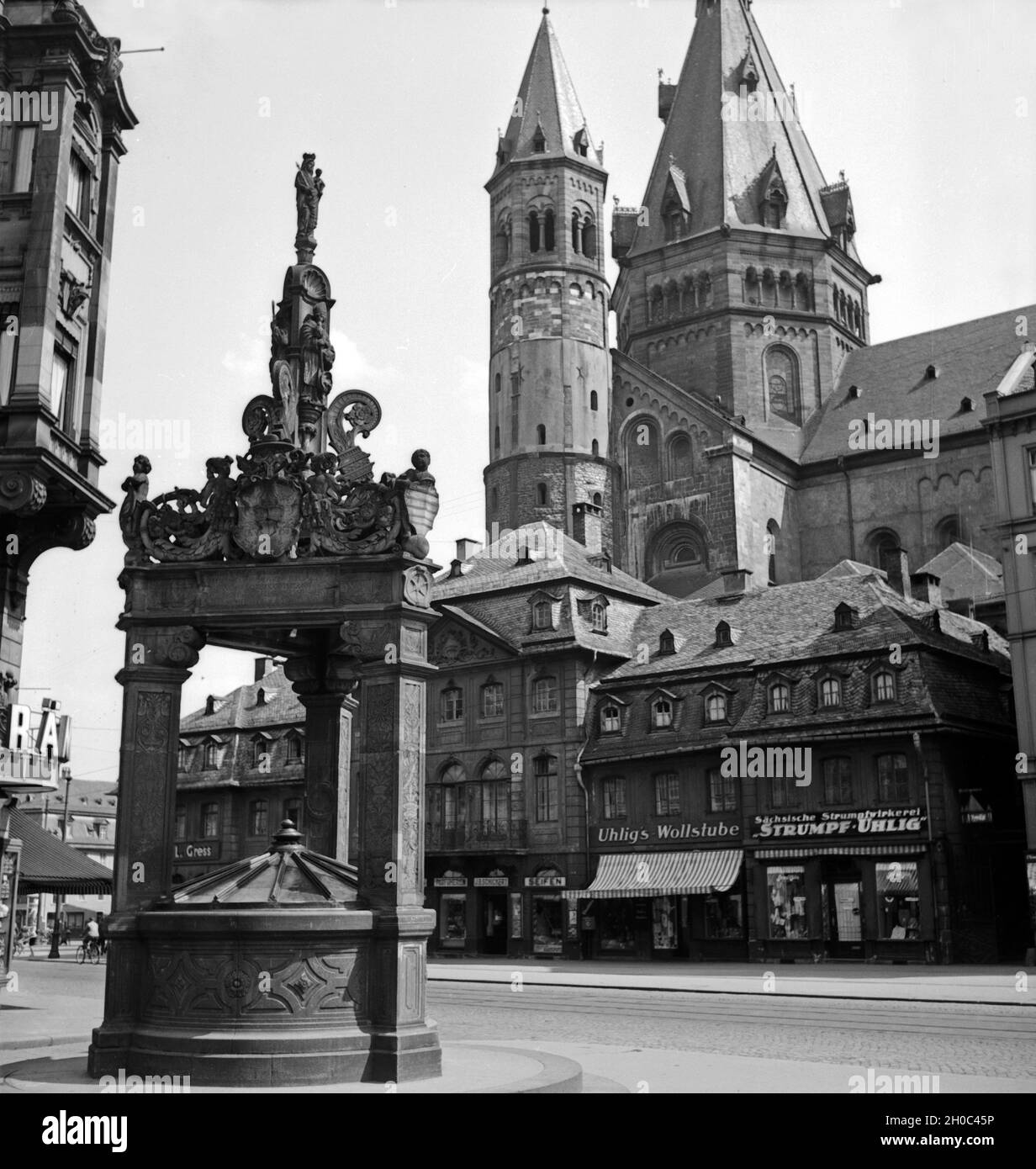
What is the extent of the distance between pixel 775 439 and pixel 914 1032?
54816 millimetres

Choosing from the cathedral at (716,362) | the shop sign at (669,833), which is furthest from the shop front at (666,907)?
the cathedral at (716,362)

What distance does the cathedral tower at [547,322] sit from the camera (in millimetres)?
69625

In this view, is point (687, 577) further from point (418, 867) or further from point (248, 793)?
point (418, 867)

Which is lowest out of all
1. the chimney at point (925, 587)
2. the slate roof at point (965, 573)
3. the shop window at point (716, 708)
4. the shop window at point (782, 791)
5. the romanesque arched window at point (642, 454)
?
the shop window at point (782, 791)

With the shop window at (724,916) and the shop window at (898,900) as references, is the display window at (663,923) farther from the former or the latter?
the shop window at (898,900)

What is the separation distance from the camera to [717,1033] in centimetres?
1816

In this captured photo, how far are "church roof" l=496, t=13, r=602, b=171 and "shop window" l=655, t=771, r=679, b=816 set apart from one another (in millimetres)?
42000

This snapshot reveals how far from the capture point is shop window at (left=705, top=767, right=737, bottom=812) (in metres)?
41.5

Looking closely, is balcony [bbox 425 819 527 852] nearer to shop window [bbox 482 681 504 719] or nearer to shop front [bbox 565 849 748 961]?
shop front [bbox 565 849 748 961]

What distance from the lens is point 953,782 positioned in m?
37.8

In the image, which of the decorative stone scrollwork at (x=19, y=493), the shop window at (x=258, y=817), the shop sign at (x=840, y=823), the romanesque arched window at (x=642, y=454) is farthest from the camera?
the romanesque arched window at (x=642, y=454)

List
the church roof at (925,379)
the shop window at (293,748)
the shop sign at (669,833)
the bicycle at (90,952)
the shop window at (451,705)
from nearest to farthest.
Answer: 1. the shop sign at (669,833)
2. the bicycle at (90,952)
3. the shop window at (451,705)
4. the shop window at (293,748)
5. the church roof at (925,379)

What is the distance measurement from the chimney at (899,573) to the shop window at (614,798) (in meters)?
13.9

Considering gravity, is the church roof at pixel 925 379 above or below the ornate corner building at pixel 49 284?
above
